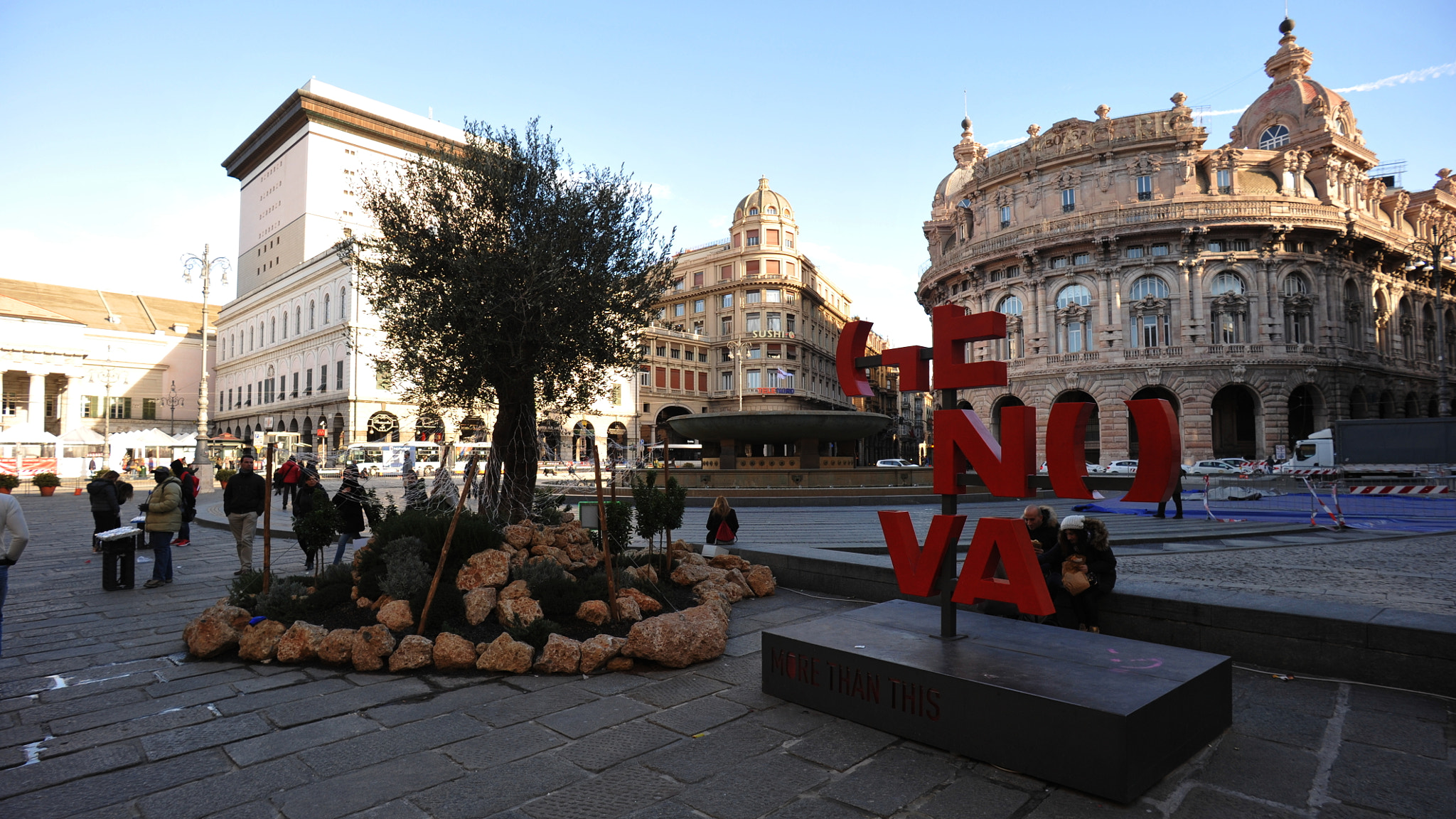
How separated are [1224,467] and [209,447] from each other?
5518cm

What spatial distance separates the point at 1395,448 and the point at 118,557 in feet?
104

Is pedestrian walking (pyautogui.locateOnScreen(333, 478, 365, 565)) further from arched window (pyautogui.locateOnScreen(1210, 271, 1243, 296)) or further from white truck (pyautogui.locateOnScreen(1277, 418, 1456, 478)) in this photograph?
arched window (pyautogui.locateOnScreen(1210, 271, 1243, 296))

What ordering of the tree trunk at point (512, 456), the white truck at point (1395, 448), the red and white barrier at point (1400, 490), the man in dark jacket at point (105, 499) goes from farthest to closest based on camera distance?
the white truck at point (1395, 448), the red and white barrier at point (1400, 490), the man in dark jacket at point (105, 499), the tree trunk at point (512, 456)

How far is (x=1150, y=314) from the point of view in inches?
1496

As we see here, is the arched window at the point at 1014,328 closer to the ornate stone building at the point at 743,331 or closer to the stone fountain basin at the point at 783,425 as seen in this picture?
the ornate stone building at the point at 743,331

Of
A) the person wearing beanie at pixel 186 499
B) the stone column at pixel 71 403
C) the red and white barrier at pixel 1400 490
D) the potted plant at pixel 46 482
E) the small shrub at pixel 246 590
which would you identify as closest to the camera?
the small shrub at pixel 246 590

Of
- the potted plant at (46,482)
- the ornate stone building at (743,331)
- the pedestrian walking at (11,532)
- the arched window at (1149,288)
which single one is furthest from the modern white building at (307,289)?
the pedestrian walking at (11,532)

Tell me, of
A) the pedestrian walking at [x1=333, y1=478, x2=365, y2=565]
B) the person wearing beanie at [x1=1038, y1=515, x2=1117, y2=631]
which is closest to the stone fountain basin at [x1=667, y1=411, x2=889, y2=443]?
the pedestrian walking at [x1=333, y1=478, x2=365, y2=565]

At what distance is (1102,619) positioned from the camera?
5.62m

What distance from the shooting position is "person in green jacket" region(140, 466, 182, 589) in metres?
8.87

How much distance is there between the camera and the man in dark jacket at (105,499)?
33.3ft

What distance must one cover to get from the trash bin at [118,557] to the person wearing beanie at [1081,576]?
1043 centimetres

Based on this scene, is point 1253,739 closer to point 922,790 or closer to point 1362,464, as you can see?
point 922,790

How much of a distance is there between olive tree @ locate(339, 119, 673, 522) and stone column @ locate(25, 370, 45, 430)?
194 ft
